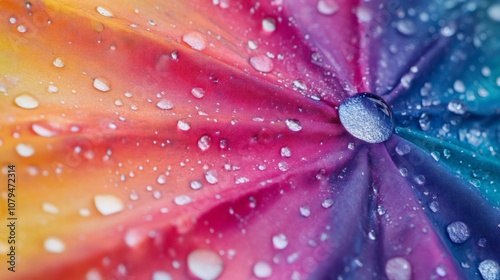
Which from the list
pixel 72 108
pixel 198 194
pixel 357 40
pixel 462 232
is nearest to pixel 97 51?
pixel 72 108

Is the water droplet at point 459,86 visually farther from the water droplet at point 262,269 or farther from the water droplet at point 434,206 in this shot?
the water droplet at point 262,269

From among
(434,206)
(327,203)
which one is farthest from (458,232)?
(327,203)

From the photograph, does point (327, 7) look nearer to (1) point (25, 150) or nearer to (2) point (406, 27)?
(2) point (406, 27)

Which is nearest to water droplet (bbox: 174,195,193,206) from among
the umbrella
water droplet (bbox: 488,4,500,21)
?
the umbrella

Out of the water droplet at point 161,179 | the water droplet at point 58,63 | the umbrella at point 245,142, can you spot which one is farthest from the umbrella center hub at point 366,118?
the water droplet at point 58,63

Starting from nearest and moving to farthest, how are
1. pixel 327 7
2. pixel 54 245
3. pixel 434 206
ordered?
pixel 54 245 < pixel 434 206 < pixel 327 7

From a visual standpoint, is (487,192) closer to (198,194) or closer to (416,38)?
(416,38)

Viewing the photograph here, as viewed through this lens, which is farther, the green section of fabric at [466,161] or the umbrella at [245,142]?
the green section of fabric at [466,161]
